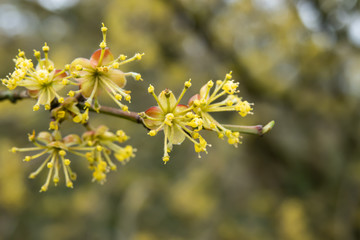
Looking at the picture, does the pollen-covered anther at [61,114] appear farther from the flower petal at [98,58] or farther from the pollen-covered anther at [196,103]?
the pollen-covered anther at [196,103]

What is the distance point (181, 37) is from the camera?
14.3 ft

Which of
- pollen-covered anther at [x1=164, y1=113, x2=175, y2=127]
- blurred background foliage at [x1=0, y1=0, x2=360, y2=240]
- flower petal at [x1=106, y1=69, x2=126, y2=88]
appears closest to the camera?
pollen-covered anther at [x1=164, y1=113, x2=175, y2=127]

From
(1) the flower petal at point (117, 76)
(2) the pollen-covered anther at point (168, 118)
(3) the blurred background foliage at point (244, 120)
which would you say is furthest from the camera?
(3) the blurred background foliage at point (244, 120)

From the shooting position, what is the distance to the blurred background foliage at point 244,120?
12.5 feet

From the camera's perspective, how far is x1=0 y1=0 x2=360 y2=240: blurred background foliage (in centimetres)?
381

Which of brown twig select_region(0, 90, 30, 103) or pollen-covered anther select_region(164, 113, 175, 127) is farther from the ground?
pollen-covered anther select_region(164, 113, 175, 127)

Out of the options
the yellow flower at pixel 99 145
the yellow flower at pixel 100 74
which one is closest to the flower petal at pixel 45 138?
the yellow flower at pixel 99 145

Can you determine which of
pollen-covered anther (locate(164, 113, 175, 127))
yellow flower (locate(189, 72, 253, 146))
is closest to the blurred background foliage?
yellow flower (locate(189, 72, 253, 146))

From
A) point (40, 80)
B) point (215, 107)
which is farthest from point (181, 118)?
point (40, 80)

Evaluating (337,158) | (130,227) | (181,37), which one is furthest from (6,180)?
(337,158)

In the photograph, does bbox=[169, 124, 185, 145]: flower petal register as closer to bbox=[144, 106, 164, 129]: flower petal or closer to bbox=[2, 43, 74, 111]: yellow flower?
bbox=[144, 106, 164, 129]: flower petal

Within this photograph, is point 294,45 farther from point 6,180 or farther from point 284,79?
point 6,180

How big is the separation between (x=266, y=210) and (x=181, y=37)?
8.09 feet

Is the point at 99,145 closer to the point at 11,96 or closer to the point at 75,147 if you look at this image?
the point at 75,147
